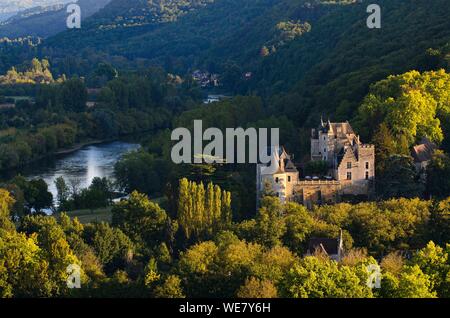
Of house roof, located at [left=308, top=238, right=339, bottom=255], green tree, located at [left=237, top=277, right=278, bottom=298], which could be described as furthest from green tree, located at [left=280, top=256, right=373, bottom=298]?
house roof, located at [left=308, top=238, right=339, bottom=255]

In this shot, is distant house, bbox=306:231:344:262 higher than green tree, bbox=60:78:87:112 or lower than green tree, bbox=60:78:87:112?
lower

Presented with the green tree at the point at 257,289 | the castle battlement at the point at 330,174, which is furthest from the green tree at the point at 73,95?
the green tree at the point at 257,289

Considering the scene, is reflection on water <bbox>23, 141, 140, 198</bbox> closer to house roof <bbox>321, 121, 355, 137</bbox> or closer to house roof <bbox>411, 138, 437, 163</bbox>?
house roof <bbox>321, 121, 355, 137</bbox>

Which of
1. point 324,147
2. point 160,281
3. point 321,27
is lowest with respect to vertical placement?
point 160,281

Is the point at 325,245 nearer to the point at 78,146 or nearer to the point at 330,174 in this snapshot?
the point at 330,174

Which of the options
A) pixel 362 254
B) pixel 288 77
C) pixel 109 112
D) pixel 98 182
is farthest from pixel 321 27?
pixel 362 254
